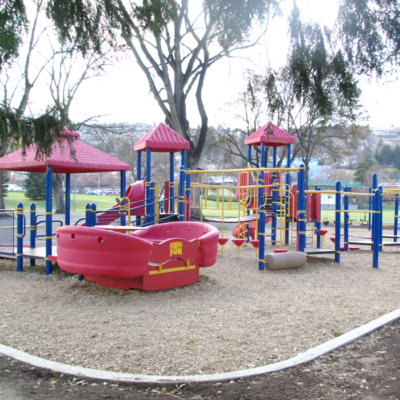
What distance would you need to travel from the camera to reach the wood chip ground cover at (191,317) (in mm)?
3732

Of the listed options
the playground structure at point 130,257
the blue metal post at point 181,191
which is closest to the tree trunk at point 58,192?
the blue metal post at point 181,191

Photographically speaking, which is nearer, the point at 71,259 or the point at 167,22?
the point at 167,22

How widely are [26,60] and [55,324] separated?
2.98 meters

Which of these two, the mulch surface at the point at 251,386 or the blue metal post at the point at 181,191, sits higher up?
the blue metal post at the point at 181,191

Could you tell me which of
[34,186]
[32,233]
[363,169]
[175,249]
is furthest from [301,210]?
[363,169]

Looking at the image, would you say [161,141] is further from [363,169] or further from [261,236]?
[363,169]

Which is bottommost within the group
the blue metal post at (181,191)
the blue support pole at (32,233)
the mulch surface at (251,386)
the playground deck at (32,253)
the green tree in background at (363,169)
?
the mulch surface at (251,386)

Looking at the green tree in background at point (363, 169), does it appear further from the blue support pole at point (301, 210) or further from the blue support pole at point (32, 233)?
the blue support pole at point (32, 233)

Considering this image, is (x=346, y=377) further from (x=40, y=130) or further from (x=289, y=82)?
(x=40, y=130)

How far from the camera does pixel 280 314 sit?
5191 mm

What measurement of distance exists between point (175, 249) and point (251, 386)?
3.49 metres

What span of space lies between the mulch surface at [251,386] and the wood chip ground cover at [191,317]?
28 cm

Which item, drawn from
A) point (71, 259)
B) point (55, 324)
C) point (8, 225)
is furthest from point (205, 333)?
point (8, 225)

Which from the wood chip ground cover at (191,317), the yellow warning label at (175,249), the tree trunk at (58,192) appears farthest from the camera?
the tree trunk at (58,192)
